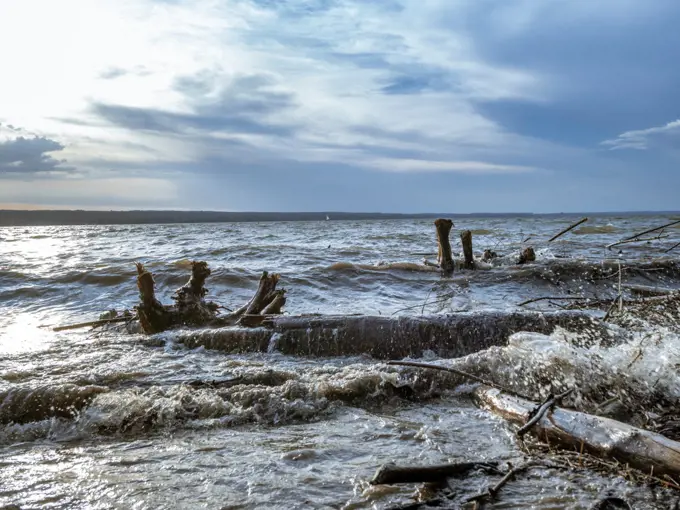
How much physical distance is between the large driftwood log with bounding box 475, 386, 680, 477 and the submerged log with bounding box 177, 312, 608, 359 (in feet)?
7.46

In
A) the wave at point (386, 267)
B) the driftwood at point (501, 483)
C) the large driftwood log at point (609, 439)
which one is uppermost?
the wave at point (386, 267)

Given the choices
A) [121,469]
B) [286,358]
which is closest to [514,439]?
[121,469]

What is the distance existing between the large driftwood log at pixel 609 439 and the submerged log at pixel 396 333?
227 centimetres

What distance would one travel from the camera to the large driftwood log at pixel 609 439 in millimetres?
2879

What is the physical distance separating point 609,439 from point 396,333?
3.20 meters

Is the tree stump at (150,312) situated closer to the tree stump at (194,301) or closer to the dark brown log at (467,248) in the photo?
the tree stump at (194,301)

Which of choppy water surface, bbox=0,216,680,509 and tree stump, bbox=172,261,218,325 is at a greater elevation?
tree stump, bbox=172,261,218,325

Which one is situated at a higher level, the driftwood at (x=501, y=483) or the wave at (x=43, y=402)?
the driftwood at (x=501, y=483)

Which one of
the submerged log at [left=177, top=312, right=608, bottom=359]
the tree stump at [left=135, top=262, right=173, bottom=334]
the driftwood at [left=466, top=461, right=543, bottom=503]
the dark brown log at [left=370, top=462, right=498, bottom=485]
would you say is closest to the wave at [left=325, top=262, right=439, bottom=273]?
the tree stump at [left=135, top=262, right=173, bottom=334]

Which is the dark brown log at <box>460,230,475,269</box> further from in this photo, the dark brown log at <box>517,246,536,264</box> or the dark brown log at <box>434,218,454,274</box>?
the dark brown log at <box>517,246,536,264</box>

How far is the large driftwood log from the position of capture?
2879 millimetres

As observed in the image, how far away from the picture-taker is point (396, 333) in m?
6.21

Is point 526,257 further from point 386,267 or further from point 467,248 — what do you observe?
point 386,267

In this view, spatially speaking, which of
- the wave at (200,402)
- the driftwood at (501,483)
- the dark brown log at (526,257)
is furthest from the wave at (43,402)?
the dark brown log at (526,257)
